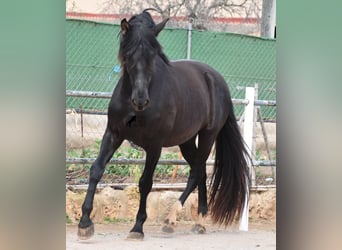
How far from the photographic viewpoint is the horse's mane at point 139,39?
2.39 metres

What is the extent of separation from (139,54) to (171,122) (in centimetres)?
36

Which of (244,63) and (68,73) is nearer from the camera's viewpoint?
(68,73)

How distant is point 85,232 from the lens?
97.6 inches

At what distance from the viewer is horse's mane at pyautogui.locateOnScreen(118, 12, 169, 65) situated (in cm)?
239

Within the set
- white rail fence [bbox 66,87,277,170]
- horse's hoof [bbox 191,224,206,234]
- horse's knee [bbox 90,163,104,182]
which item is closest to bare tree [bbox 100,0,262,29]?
white rail fence [bbox 66,87,277,170]

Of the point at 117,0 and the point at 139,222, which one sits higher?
the point at 117,0

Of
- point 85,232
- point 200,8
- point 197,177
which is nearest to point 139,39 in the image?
point 200,8

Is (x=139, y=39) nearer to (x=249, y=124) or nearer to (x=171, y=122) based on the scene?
(x=171, y=122)

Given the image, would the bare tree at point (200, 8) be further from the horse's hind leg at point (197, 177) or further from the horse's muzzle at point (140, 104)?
the horse's hind leg at point (197, 177)
